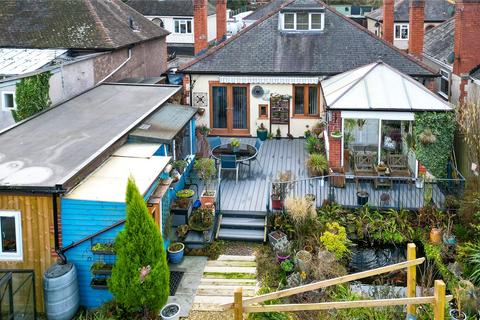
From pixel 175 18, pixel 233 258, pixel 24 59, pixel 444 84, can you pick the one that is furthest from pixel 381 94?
pixel 175 18

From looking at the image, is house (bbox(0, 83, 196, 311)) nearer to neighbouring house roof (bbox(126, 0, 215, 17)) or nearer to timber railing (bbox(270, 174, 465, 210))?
timber railing (bbox(270, 174, 465, 210))

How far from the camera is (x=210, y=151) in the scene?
23.3 metres

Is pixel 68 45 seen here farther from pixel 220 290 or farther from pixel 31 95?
pixel 220 290

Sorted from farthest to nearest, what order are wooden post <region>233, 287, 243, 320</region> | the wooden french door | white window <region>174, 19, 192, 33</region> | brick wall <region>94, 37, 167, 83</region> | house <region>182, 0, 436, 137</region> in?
white window <region>174, 19, 192, 33</region>
the wooden french door
house <region>182, 0, 436, 137</region>
brick wall <region>94, 37, 167, 83</region>
wooden post <region>233, 287, 243, 320</region>

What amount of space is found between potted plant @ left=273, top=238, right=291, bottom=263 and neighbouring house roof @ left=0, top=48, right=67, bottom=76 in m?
13.9

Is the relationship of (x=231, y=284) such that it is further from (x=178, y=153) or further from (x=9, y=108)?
(x=9, y=108)

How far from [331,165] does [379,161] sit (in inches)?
76.9

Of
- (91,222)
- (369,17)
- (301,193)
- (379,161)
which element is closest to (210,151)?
(301,193)

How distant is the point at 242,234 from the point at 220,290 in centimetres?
346

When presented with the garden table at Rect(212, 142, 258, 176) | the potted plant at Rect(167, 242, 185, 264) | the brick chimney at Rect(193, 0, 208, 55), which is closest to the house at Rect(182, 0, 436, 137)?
the brick chimney at Rect(193, 0, 208, 55)

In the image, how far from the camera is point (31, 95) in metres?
20.5

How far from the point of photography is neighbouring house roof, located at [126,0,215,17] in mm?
61625

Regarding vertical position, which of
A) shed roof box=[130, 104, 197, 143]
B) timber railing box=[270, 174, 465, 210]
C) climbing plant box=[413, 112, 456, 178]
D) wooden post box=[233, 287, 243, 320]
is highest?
shed roof box=[130, 104, 197, 143]

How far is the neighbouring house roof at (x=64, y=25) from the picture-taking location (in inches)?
1067
